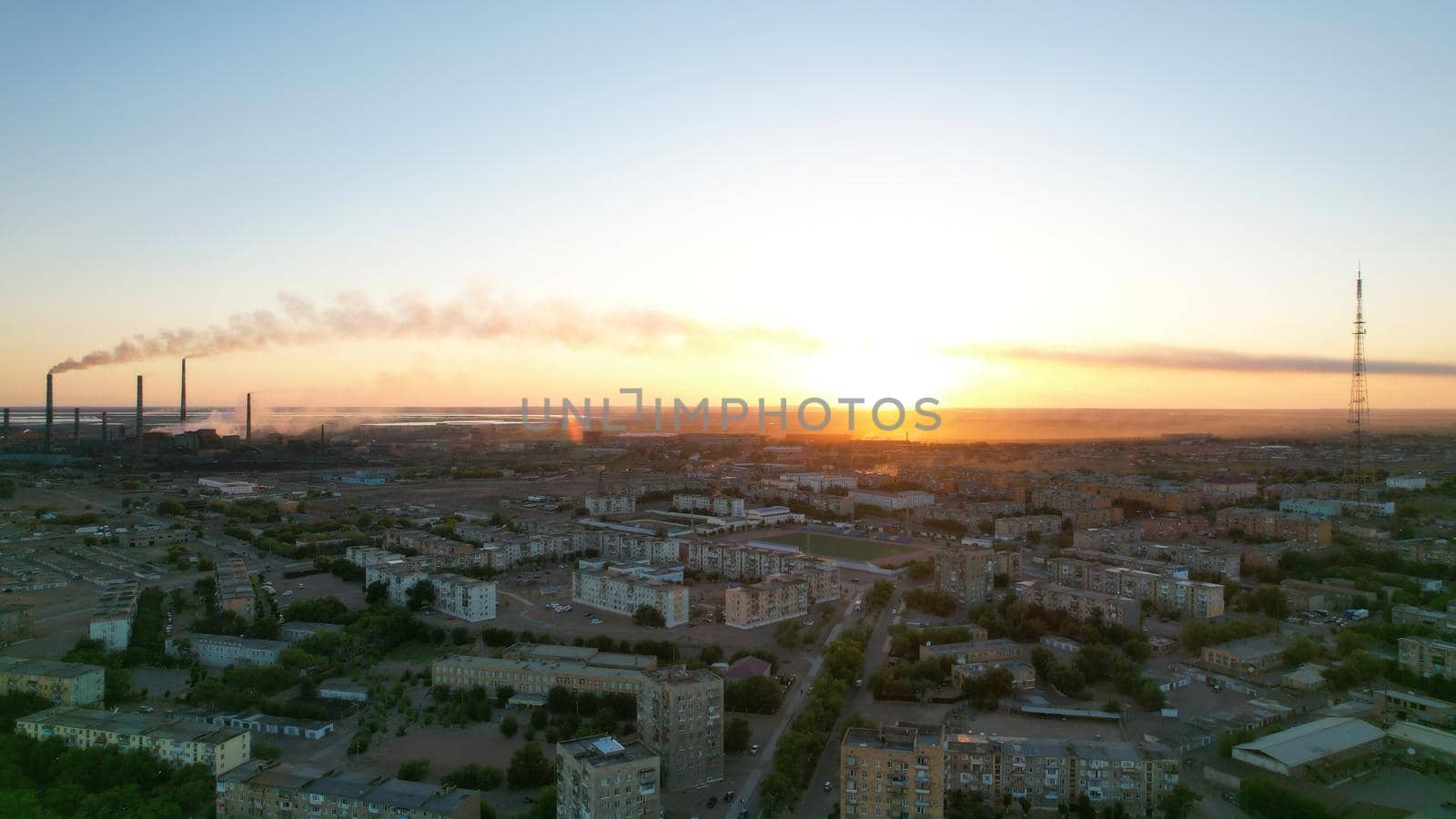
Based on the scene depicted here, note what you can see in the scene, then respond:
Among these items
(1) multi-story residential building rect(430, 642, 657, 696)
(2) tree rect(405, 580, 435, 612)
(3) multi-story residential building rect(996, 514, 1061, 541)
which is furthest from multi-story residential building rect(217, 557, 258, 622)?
(3) multi-story residential building rect(996, 514, 1061, 541)

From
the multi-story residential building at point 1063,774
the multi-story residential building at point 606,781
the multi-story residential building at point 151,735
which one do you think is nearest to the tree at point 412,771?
the multi-story residential building at point 151,735

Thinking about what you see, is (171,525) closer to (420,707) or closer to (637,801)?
(420,707)

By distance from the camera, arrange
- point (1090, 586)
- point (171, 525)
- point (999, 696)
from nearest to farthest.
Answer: point (999, 696)
point (1090, 586)
point (171, 525)

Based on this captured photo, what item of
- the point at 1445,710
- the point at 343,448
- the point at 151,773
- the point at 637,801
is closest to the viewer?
the point at 637,801

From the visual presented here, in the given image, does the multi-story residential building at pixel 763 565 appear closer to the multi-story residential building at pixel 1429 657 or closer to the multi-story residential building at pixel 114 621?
the multi-story residential building at pixel 1429 657

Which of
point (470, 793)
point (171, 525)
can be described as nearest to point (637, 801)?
point (470, 793)

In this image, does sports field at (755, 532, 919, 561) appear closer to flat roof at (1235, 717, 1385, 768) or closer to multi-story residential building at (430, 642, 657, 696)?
multi-story residential building at (430, 642, 657, 696)
